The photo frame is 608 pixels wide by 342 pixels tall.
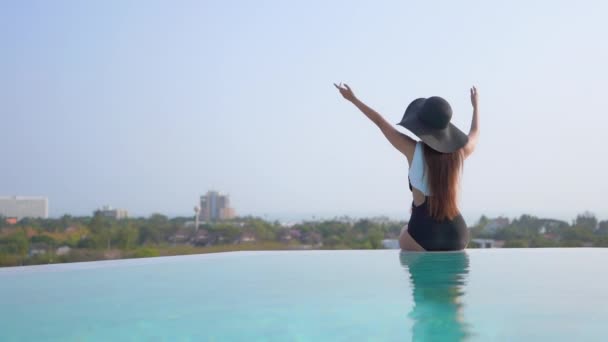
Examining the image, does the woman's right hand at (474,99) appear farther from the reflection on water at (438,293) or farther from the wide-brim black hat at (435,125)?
the reflection on water at (438,293)

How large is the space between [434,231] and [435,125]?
668 mm

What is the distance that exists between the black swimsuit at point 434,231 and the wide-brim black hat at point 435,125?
1.28 ft

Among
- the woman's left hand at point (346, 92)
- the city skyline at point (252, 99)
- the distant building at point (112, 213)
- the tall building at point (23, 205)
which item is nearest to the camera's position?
the woman's left hand at point (346, 92)

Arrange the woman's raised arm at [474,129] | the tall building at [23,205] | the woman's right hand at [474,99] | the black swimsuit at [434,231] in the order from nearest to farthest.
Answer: the black swimsuit at [434,231] → the woman's raised arm at [474,129] → the woman's right hand at [474,99] → the tall building at [23,205]

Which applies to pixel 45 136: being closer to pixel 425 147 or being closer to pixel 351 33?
pixel 351 33

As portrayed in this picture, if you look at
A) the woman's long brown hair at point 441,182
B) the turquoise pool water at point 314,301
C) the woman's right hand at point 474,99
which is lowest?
the turquoise pool water at point 314,301

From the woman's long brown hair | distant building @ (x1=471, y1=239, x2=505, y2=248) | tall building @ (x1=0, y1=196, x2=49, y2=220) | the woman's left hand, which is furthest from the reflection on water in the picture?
tall building @ (x1=0, y1=196, x2=49, y2=220)

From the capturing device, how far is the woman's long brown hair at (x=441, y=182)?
335 cm

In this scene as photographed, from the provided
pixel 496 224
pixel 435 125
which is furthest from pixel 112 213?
pixel 435 125

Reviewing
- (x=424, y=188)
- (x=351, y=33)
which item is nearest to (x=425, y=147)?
(x=424, y=188)

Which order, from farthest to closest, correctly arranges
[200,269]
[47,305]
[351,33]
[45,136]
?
[45,136], [351,33], [200,269], [47,305]

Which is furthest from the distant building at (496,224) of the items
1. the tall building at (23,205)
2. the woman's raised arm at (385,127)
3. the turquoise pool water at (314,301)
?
the tall building at (23,205)

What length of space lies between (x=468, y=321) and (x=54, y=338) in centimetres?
123

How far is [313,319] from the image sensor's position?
1760mm
